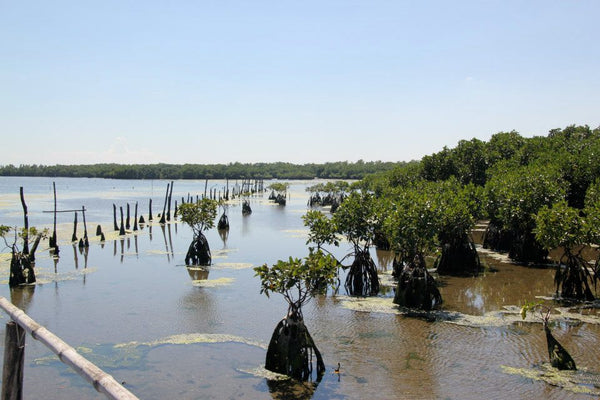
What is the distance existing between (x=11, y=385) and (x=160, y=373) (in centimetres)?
687

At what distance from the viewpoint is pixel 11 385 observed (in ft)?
17.1

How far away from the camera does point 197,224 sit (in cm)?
2598

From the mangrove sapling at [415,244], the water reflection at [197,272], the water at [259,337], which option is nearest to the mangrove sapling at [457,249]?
the water at [259,337]

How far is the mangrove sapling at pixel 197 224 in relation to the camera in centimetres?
2492

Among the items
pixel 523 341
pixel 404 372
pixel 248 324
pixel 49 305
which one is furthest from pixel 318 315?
pixel 49 305

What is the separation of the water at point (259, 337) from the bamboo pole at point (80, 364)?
6213 mm

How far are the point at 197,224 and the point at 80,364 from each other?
2169cm

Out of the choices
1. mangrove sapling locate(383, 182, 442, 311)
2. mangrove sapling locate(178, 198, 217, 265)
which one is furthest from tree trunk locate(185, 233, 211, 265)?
mangrove sapling locate(383, 182, 442, 311)

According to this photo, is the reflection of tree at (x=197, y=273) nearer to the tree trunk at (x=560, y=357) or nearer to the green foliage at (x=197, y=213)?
the green foliage at (x=197, y=213)

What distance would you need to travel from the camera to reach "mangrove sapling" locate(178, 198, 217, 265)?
24922mm

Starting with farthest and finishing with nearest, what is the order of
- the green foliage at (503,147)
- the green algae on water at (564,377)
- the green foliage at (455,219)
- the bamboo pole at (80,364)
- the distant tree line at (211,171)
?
the distant tree line at (211,171)
the green foliage at (503,147)
the green foliage at (455,219)
the green algae on water at (564,377)
the bamboo pole at (80,364)

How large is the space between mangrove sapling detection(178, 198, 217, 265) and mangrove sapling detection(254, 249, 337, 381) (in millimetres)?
13507

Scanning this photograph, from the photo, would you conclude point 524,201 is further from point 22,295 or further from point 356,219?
point 22,295

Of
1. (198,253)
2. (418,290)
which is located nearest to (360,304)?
(418,290)
